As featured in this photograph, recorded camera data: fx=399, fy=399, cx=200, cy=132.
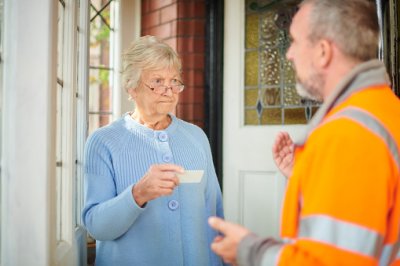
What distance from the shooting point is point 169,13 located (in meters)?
2.97

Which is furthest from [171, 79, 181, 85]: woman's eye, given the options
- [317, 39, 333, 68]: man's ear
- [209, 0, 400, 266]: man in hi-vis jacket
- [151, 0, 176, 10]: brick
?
[151, 0, 176, 10]: brick

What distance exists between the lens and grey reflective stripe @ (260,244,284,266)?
86cm

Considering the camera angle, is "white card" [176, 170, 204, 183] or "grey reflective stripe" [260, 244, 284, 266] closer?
"grey reflective stripe" [260, 244, 284, 266]

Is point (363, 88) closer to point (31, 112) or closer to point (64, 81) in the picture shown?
point (31, 112)

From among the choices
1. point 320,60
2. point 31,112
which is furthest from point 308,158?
point 31,112

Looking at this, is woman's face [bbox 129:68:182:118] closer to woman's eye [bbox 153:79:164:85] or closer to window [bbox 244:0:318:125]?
woman's eye [bbox 153:79:164:85]

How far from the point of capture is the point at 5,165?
1414 millimetres

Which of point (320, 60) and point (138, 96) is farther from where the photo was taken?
point (138, 96)

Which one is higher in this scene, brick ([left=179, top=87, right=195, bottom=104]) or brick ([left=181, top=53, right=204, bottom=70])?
brick ([left=181, top=53, right=204, bottom=70])

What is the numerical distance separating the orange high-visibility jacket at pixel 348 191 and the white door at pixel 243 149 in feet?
6.00

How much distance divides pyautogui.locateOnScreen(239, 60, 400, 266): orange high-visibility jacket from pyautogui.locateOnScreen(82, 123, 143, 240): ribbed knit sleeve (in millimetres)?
723

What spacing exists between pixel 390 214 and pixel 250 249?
0.33 metres

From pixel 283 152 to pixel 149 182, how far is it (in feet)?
1.64

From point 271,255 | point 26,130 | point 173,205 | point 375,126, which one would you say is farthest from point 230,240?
point 26,130
